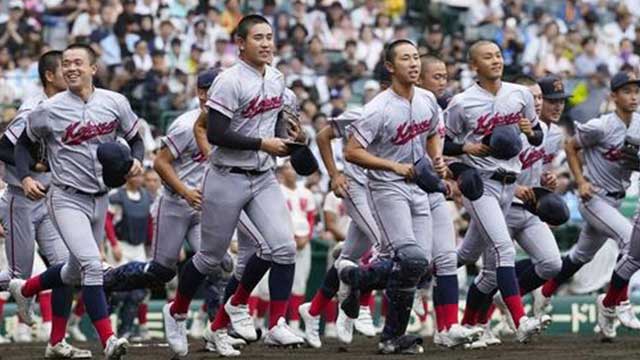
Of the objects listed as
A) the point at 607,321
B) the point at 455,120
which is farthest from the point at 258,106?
the point at 607,321

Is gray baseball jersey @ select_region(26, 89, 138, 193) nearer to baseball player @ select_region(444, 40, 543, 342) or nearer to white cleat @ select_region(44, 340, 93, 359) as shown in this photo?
white cleat @ select_region(44, 340, 93, 359)

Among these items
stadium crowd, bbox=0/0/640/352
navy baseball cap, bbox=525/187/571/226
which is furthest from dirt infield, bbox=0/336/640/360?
stadium crowd, bbox=0/0/640/352

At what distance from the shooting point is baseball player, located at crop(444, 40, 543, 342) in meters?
13.8

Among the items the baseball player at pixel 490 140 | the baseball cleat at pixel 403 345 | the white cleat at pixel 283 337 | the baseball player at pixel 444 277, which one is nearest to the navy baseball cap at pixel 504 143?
the baseball player at pixel 490 140

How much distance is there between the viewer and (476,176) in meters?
13.4

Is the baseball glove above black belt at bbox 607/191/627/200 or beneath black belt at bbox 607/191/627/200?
above

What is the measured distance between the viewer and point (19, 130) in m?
13.5

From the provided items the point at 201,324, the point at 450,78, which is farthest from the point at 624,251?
the point at 450,78

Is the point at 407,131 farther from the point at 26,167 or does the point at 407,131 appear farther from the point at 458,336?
the point at 26,167

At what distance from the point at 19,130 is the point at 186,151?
1.59 metres

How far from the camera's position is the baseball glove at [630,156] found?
15188 millimetres

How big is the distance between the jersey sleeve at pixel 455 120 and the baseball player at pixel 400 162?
78 centimetres

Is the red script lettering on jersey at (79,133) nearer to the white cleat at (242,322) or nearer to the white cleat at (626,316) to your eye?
the white cleat at (242,322)

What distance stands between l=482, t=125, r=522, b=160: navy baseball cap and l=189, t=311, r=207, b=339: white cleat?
6.95 metres
